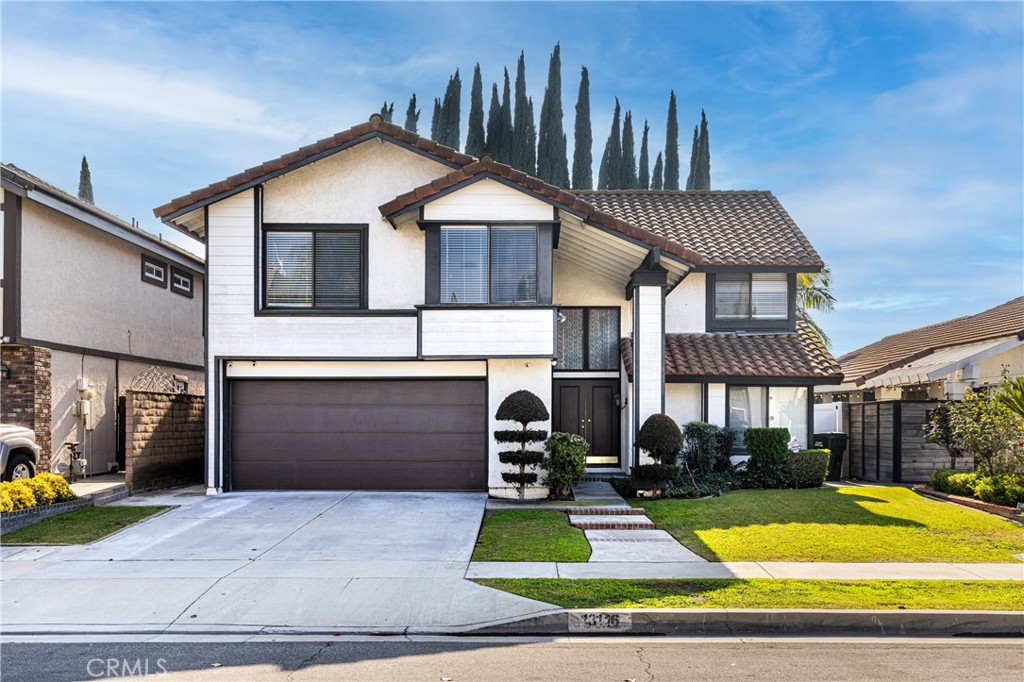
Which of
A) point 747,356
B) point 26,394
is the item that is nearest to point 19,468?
point 26,394

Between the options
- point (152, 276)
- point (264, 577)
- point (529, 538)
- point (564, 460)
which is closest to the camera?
point (264, 577)

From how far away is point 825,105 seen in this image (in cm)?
1770

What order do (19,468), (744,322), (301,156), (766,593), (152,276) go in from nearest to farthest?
(766,593) → (19,468) → (301,156) → (744,322) → (152,276)

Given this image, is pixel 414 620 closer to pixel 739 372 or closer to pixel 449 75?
pixel 739 372

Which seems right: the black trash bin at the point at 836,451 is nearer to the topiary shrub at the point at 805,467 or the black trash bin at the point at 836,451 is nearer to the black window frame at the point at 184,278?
the topiary shrub at the point at 805,467

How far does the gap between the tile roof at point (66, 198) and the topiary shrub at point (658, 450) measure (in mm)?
12351

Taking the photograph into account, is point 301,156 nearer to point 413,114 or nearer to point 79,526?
point 79,526

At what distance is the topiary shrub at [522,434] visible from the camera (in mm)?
13648

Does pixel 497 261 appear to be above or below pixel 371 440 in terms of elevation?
above

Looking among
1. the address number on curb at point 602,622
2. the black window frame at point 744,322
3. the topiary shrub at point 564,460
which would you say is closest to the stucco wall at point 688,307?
the black window frame at point 744,322

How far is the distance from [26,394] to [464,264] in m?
8.65

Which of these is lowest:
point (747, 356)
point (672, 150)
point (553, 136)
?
point (747, 356)

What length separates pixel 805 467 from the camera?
1573cm

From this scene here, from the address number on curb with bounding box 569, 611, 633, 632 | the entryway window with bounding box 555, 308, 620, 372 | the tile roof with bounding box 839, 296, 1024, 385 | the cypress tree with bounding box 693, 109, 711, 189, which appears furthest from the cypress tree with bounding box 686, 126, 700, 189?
the address number on curb with bounding box 569, 611, 633, 632
